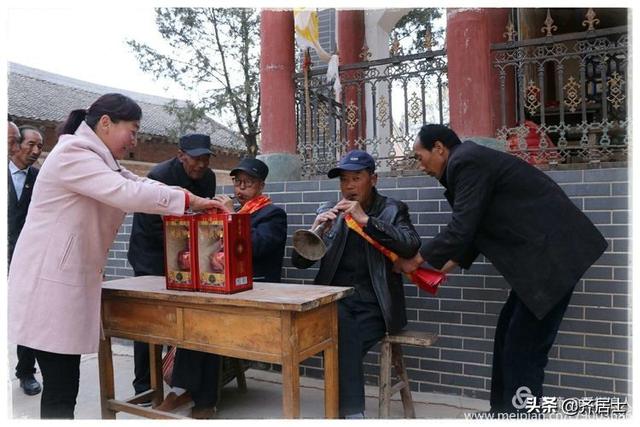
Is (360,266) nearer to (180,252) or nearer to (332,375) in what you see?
(332,375)

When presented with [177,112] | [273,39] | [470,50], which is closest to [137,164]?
[177,112]

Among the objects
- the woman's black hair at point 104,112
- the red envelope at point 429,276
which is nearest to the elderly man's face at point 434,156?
the red envelope at point 429,276

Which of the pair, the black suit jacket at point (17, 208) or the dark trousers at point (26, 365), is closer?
the black suit jacket at point (17, 208)

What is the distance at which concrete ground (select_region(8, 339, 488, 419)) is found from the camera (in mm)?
3549

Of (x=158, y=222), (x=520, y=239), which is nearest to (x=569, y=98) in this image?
(x=520, y=239)

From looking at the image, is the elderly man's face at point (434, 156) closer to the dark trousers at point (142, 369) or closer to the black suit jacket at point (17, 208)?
the dark trousers at point (142, 369)

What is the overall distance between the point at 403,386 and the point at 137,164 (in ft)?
59.8

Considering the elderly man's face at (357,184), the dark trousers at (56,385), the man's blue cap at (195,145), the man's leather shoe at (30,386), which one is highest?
the man's blue cap at (195,145)

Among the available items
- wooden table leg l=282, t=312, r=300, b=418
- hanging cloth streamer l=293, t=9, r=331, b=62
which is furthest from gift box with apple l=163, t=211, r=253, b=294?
hanging cloth streamer l=293, t=9, r=331, b=62

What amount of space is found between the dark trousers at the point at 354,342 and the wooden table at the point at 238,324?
137 mm

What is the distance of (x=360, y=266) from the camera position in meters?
3.33

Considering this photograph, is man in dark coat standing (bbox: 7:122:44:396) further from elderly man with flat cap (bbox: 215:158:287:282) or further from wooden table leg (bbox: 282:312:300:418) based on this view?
wooden table leg (bbox: 282:312:300:418)

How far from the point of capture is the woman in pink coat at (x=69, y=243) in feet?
8.23

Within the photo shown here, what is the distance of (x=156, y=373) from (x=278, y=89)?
2.73 m
